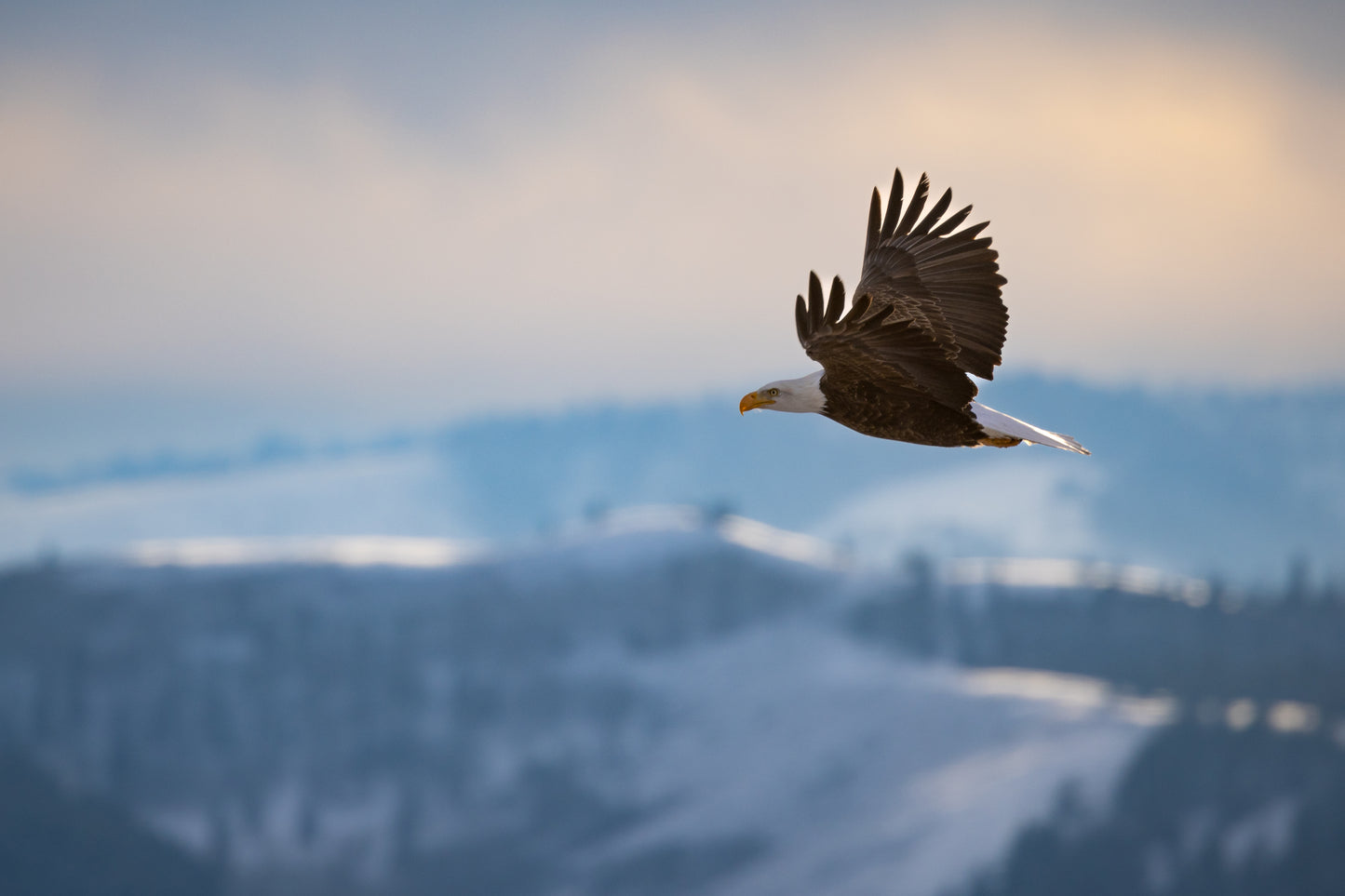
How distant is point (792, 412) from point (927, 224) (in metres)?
3.33

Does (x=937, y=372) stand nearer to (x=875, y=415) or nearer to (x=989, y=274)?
(x=875, y=415)

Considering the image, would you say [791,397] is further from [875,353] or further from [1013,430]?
Result: [1013,430]

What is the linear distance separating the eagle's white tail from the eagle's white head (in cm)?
161

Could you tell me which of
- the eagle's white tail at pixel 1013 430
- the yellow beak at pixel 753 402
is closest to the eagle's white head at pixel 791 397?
the yellow beak at pixel 753 402

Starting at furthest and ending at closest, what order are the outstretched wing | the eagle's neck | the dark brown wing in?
the dark brown wing → the eagle's neck → the outstretched wing

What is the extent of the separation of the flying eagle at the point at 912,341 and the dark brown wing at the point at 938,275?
0.01 metres

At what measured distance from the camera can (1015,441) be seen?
14.6 m

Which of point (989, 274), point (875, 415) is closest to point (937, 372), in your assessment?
point (875, 415)

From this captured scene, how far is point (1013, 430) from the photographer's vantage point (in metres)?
14.4

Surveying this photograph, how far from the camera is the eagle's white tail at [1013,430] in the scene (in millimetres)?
14373

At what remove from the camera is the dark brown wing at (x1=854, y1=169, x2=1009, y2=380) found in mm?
15695

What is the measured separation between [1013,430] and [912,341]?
150 centimetres

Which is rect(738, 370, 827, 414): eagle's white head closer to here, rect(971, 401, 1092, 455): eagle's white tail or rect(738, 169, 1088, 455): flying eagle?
rect(738, 169, 1088, 455): flying eagle

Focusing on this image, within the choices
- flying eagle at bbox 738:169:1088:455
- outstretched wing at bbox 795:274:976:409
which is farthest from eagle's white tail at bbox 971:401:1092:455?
outstretched wing at bbox 795:274:976:409
